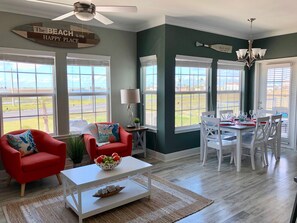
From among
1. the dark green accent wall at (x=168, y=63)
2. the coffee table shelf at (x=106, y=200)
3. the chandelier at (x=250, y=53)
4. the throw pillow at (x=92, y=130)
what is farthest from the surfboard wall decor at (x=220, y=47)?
the coffee table shelf at (x=106, y=200)

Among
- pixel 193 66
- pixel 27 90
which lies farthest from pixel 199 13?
pixel 27 90

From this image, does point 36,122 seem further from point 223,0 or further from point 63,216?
point 223,0

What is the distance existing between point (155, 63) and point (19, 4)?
248 centimetres

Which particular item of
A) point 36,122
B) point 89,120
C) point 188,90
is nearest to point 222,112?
point 188,90

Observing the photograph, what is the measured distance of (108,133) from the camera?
459 centimetres

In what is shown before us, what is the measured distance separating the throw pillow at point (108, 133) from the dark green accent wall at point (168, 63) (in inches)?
32.8

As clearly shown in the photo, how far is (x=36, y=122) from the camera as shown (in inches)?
171

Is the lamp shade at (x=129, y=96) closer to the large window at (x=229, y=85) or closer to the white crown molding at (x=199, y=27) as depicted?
the white crown molding at (x=199, y=27)

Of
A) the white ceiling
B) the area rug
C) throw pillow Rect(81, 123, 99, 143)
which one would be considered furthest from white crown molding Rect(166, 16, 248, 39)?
the area rug

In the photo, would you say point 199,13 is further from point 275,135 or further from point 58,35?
point 275,135

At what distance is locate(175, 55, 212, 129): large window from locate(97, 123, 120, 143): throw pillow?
124 cm

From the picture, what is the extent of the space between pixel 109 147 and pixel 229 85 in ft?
11.4

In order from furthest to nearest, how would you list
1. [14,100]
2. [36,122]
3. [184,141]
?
[184,141], [36,122], [14,100]

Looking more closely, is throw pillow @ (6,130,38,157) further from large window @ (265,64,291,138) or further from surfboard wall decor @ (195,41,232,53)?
large window @ (265,64,291,138)
